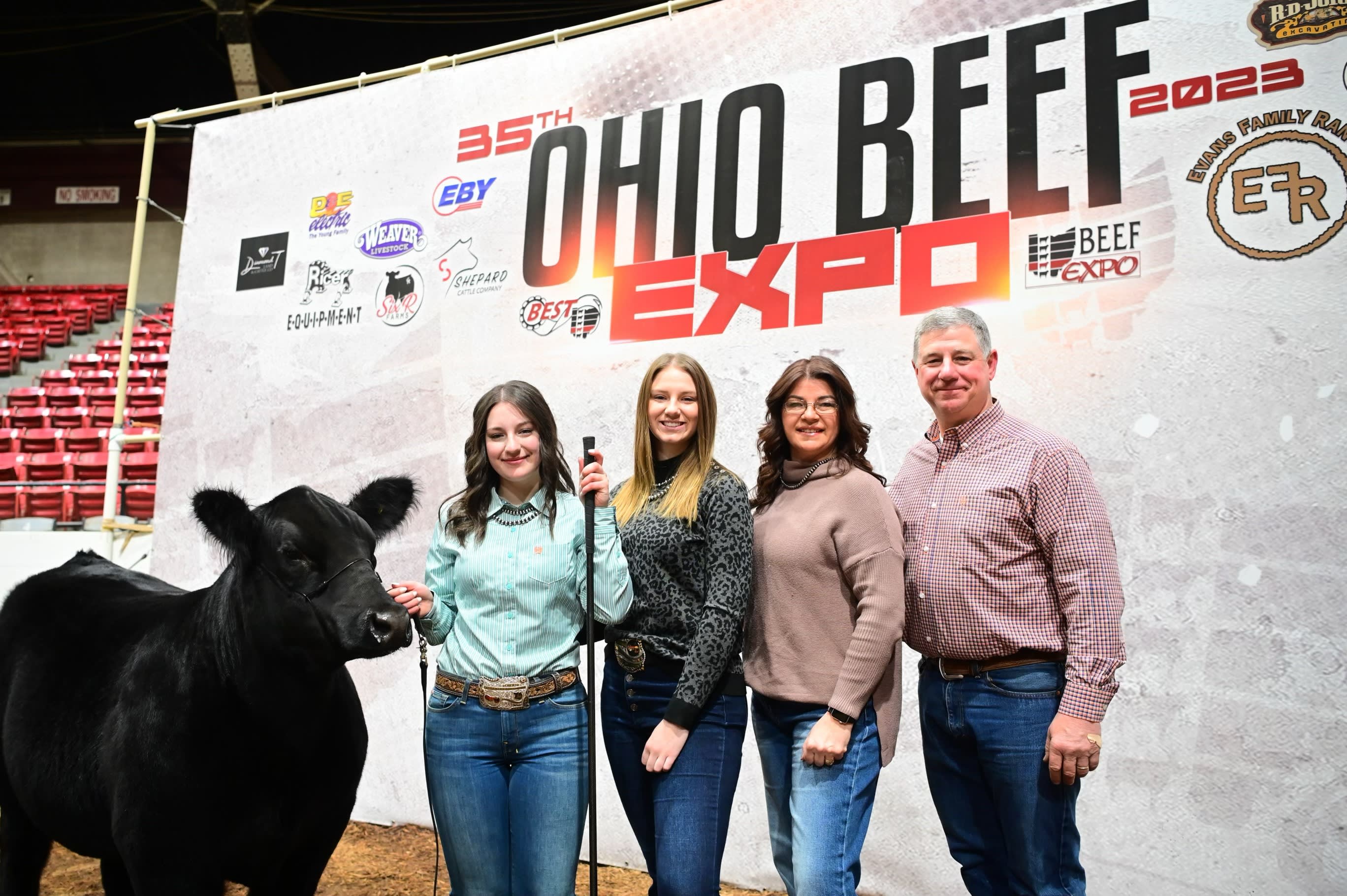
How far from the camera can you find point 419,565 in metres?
4.36

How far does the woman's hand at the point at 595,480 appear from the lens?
6.05ft

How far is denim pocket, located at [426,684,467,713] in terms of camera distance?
72.1 inches

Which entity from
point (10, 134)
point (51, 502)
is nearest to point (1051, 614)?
point (51, 502)

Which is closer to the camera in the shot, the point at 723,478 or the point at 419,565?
the point at 723,478

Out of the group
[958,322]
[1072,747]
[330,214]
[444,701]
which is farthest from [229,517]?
[330,214]

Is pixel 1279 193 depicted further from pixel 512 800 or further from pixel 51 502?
pixel 51 502

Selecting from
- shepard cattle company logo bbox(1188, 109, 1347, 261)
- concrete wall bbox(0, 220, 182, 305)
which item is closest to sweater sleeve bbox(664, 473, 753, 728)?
shepard cattle company logo bbox(1188, 109, 1347, 261)

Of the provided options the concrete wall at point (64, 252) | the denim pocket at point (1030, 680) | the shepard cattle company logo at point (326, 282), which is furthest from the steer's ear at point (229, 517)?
the concrete wall at point (64, 252)

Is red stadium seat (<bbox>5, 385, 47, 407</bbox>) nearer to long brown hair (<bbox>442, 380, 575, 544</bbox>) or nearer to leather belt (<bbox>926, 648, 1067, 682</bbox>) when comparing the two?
long brown hair (<bbox>442, 380, 575, 544</bbox>)

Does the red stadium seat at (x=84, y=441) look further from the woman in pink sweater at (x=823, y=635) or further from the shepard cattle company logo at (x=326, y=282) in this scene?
the woman in pink sweater at (x=823, y=635)

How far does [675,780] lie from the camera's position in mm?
1766

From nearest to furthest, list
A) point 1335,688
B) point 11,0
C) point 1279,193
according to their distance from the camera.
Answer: point 1335,688 → point 1279,193 → point 11,0

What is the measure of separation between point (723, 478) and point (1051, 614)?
67cm

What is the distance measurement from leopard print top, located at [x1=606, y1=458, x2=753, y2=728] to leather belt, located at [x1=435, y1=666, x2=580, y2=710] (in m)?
0.15
